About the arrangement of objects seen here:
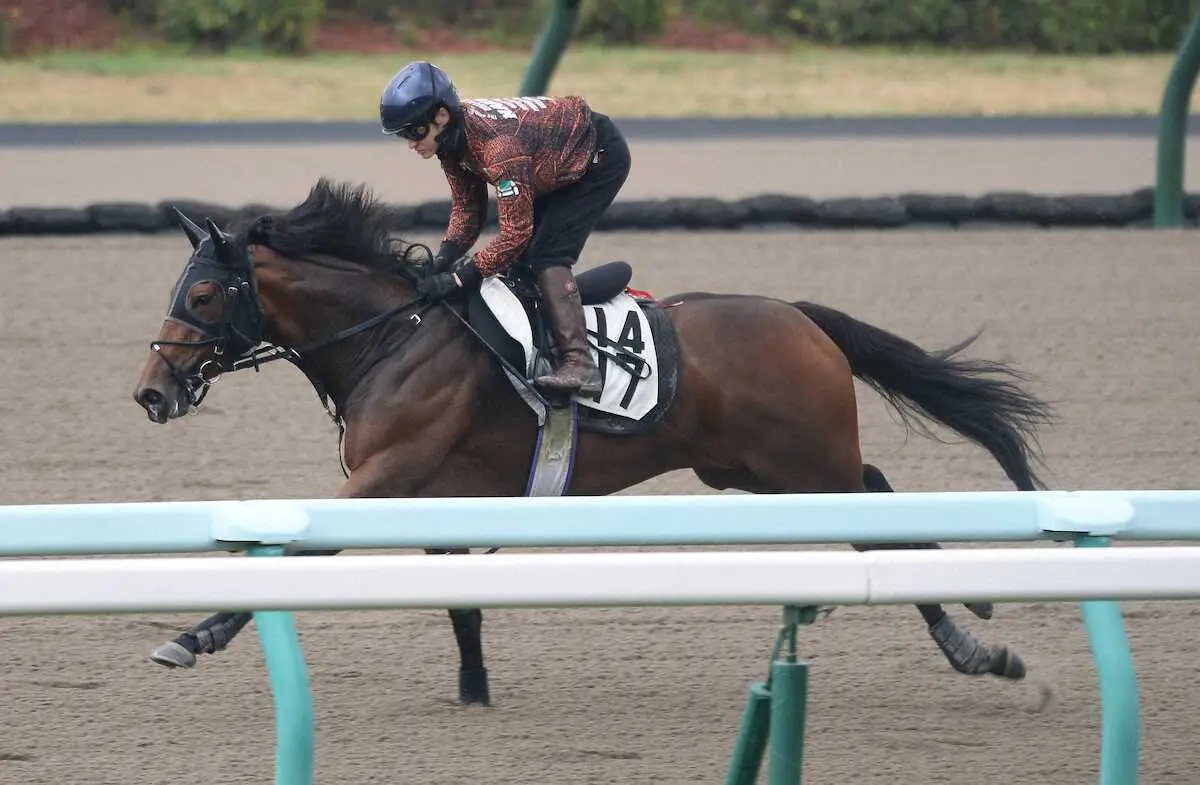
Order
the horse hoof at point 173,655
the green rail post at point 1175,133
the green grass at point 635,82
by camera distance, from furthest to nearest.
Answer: the green grass at point 635,82 < the green rail post at point 1175,133 < the horse hoof at point 173,655

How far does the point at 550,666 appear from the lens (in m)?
4.72

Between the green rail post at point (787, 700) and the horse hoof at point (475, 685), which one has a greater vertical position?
the green rail post at point (787, 700)

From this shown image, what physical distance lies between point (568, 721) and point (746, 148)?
36.4 ft

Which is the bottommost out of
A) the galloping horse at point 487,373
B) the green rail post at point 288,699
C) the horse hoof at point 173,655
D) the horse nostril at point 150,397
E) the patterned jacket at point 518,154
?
the horse hoof at point 173,655

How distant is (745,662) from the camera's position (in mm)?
4738

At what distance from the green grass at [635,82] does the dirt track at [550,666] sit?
428 inches

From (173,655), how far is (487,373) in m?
1.16

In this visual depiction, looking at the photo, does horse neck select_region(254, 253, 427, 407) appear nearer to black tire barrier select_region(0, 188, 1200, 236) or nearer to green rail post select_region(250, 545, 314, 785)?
green rail post select_region(250, 545, 314, 785)

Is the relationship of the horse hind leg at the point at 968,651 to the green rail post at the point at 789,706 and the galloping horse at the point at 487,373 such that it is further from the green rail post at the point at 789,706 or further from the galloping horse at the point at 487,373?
the green rail post at the point at 789,706

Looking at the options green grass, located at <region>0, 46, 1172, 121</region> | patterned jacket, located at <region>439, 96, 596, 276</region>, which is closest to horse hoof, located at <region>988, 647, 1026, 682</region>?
patterned jacket, located at <region>439, 96, 596, 276</region>

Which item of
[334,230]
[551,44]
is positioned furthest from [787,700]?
[551,44]

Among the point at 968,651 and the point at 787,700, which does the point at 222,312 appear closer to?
the point at 968,651

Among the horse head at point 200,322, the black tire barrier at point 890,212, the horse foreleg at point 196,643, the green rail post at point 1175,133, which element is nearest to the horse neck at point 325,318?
the horse head at point 200,322

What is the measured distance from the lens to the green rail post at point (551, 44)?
11406 millimetres
